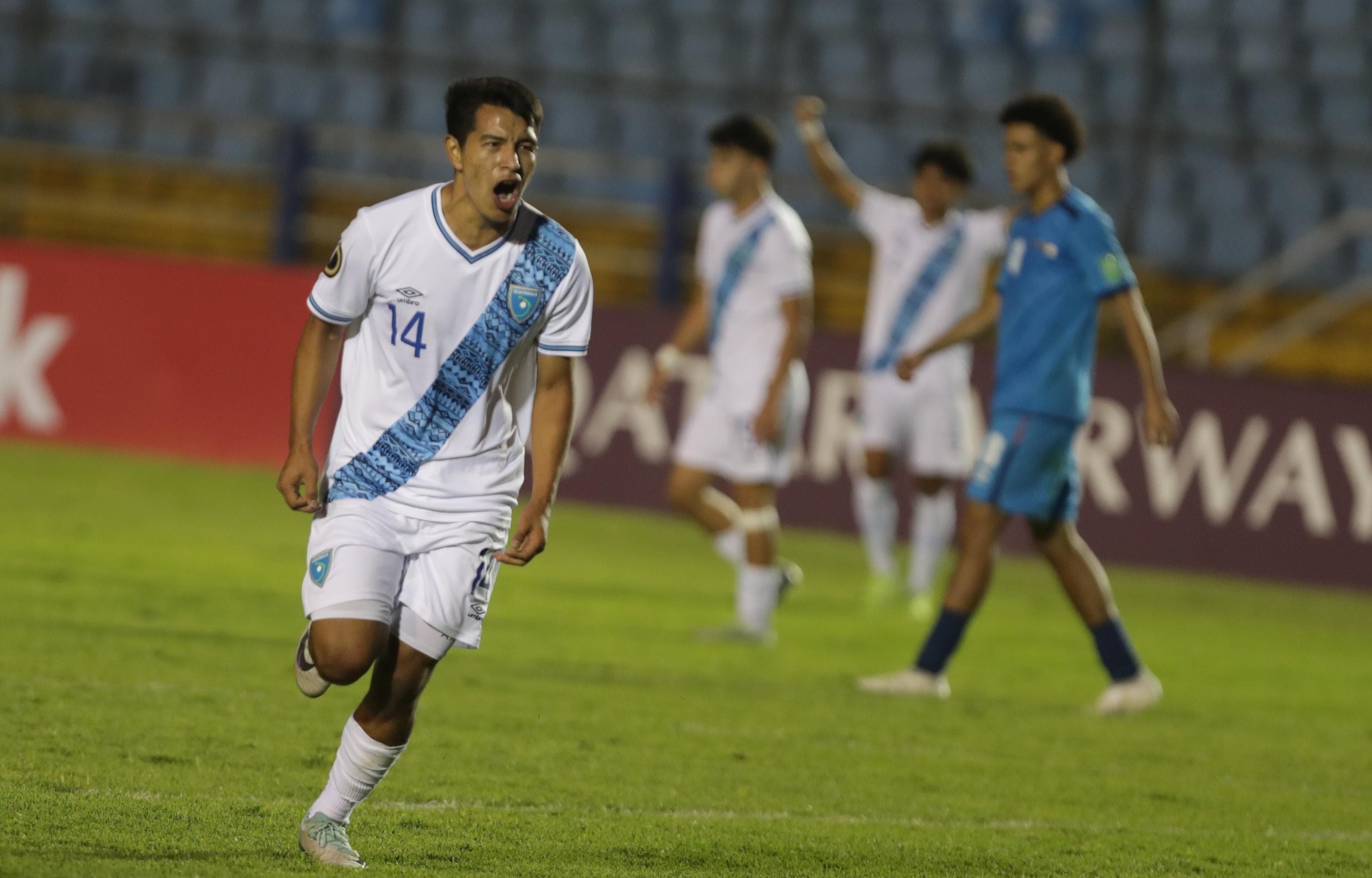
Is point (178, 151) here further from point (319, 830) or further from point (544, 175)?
point (319, 830)

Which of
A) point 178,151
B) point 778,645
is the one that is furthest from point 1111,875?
point 178,151

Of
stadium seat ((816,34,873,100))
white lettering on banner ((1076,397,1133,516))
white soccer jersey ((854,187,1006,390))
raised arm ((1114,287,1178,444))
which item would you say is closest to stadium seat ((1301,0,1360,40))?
stadium seat ((816,34,873,100))

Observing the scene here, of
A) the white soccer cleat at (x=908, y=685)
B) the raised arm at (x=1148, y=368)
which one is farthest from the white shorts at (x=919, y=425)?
the raised arm at (x=1148, y=368)

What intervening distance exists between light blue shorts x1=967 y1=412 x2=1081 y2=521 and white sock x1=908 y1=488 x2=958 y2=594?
326cm

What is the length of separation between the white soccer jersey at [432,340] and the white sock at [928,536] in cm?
651

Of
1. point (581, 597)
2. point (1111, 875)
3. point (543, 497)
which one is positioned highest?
point (543, 497)

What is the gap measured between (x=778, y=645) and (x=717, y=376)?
1270 mm

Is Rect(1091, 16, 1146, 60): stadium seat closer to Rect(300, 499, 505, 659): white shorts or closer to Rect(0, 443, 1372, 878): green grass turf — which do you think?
Rect(0, 443, 1372, 878): green grass turf

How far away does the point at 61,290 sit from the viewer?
14.7 metres

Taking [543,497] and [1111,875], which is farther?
[1111,875]

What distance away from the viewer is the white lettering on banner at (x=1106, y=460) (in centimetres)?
1424

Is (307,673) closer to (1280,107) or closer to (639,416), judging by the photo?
(639,416)

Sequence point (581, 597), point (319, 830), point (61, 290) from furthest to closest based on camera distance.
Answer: point (61, 290) < point (581, 597) < point (319, 830)

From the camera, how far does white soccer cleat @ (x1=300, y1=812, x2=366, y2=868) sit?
14.9 feet
